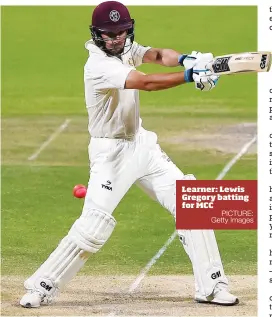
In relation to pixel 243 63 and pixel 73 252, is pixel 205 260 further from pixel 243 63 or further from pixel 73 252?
pixel 243 63

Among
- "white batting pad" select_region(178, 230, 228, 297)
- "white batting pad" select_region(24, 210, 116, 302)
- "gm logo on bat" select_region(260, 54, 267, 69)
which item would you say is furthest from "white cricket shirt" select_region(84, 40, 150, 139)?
"gm logo on bat" select_region(260, 54, 267, 69)

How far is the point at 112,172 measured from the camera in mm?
10906

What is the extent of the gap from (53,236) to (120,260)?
1.14 metres

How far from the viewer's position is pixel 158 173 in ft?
36.3

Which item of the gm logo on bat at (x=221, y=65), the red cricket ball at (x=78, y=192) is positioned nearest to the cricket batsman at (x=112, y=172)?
the gm logo on bat at (x=221, y=65)

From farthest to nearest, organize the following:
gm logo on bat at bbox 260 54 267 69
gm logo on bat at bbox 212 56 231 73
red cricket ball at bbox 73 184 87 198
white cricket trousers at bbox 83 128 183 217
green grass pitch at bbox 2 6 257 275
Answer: green grass pitch at bbox 2 6 257 275 → red cricket ball at bbox 73 184 87 198 → white cricket trousers at bbox 83 128 183 217 → gm logo on bat at bbox 212 56 231 73 → gm logo on bat at bbox 260 54 267 69

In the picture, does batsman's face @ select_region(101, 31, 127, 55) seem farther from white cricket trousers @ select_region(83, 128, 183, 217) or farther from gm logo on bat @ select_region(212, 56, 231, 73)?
gm logo on bat @ select_region(212, 56, 231, 73)

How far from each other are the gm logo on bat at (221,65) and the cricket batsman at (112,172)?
402 mm

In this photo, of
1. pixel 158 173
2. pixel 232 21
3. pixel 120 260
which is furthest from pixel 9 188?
pixel 232 21

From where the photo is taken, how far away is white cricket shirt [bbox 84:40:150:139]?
10625 millimetres

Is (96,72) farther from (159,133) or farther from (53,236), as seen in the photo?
(159,133)

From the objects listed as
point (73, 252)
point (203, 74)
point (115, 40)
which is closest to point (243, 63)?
point (203, 74)

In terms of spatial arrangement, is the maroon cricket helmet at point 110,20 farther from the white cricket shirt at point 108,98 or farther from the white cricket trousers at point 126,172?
the white cricket trousers at point 126,172

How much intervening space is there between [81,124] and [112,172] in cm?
806
